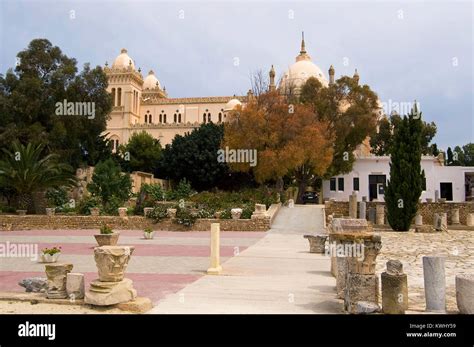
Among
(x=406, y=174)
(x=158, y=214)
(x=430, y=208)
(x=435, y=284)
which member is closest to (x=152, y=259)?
(x=435, y=284)

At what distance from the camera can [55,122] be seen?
1273 inches

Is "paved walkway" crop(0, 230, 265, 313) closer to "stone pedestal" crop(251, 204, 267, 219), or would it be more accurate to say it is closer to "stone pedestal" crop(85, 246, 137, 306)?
"stone pedestal" crop(85, 246, 137, 306)

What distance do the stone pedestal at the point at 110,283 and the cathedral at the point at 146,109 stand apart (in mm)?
50860

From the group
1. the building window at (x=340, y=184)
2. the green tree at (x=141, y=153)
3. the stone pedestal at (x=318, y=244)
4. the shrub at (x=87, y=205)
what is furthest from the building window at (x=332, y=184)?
the stone pedestal at (x=318, y=244)

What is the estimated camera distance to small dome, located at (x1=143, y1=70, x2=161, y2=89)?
7112cm

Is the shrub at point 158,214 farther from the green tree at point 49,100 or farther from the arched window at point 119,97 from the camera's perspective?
the arched window at point 119,97

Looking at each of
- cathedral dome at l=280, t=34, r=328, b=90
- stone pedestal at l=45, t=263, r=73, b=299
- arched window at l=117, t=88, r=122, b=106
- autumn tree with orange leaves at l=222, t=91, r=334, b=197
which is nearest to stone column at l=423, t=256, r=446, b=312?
stone pedestal at l=45, t=263, r=73, b=299

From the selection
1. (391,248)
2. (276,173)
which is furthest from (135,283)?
(276,173)

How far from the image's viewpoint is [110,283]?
20.7ft

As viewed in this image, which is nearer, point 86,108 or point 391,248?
point 391,248

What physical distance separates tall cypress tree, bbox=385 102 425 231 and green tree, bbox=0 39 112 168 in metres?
23.4
